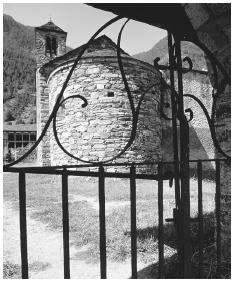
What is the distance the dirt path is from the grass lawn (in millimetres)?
152

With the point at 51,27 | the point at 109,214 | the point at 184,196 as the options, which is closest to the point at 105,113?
the point at 109,214

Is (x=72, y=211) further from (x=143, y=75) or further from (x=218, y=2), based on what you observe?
(x=143, y=75)

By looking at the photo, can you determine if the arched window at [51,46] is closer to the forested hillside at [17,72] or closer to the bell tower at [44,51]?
the bell tower at [44,51]

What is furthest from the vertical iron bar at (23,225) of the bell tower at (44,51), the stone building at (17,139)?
the stone building at (17,139)

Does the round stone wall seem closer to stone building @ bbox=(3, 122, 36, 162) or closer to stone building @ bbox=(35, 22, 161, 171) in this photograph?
stone building @ bbox=(35, 22, 161, 171)

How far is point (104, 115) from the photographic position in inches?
383

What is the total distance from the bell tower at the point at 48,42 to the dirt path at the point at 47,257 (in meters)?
13.3

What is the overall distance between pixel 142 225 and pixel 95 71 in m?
6.94

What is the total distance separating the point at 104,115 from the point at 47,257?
6841 mm

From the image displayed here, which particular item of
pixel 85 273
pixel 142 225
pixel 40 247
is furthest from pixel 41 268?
pixel 142 225

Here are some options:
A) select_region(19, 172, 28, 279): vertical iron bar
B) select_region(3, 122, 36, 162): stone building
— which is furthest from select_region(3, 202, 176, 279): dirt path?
select_region(3, 122, 36, 162): stone building

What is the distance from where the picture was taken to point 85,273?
9.34 ft

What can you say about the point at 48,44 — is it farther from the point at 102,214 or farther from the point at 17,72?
the point at 17,72

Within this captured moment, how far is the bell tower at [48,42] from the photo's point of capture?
52.9 feet
